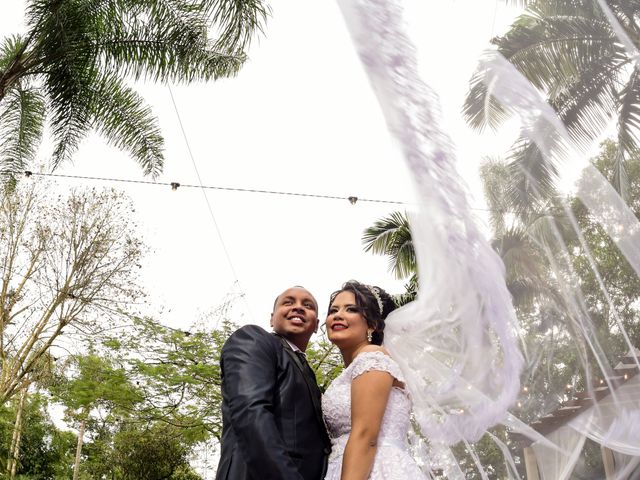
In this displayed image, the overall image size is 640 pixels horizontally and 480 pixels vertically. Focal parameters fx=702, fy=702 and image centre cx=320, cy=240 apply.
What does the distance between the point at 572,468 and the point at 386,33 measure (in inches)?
59.0

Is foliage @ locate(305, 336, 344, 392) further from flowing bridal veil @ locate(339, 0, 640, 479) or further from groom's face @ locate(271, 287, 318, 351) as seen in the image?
flowing bridal veil @ locate(339, 0, 640, 479)

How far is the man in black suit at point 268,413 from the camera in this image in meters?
2.33

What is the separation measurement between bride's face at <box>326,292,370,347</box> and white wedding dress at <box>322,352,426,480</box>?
0.16 metres

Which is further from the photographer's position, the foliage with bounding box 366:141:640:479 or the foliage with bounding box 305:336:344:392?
the foliage with bounding box 305:336:344:392

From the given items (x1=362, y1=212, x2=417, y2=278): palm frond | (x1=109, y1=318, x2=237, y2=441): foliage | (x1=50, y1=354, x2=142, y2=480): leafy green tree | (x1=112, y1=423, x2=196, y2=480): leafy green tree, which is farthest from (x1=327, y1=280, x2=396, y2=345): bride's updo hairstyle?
(x1=112, y1=423, x2=196, y2=480): leafy green tree

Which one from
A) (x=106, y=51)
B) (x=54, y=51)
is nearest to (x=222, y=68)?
(x=106, y=51)

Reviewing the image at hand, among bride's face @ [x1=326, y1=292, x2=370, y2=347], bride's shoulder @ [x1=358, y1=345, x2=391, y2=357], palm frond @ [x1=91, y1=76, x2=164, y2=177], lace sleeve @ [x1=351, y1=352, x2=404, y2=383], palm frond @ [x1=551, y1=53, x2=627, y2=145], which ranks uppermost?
palm frond @ [x1=91, y1=76, x2=164, y2=177]

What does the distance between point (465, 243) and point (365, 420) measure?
0.79 m

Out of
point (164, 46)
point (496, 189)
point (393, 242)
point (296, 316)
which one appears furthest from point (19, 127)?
point (496, 189)

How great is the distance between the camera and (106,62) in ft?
39.9

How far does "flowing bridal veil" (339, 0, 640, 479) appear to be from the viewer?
2.04 m

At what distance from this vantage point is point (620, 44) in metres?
1.96

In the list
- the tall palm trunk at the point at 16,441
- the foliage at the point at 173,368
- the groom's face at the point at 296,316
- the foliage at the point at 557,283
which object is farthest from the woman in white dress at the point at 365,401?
the tall palm trunk at the point at 16,441

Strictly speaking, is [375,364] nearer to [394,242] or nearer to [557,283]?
[557,283]
